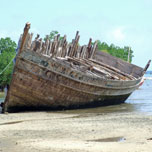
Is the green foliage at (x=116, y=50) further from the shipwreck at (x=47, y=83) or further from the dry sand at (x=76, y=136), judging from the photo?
the dry sand at (x=76, y=136)

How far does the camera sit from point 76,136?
1106cm

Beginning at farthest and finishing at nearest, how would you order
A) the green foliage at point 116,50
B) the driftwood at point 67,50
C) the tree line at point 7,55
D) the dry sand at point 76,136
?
the green foliage at point 116,50 < the tree line at point 7,55 < the driftwood at point 67,50 < the dry sand at point 76,136

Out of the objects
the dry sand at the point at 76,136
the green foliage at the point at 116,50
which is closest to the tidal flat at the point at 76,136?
the dry sand at the point at 76,136

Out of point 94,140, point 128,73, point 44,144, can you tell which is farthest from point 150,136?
point 128,73

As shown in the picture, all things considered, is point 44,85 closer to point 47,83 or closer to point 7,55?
point 47,83

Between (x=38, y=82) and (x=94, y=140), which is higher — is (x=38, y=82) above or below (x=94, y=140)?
above

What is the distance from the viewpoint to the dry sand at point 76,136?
9.02 m

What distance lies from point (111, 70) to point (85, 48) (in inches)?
92.3

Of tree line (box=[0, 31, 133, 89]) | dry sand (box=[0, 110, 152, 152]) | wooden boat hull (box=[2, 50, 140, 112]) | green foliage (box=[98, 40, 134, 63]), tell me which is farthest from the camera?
green foliage (box=[98, 40, 134, 63])

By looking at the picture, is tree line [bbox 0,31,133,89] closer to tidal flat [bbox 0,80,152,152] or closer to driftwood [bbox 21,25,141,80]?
driftwood [bbox 21,25,141,80]

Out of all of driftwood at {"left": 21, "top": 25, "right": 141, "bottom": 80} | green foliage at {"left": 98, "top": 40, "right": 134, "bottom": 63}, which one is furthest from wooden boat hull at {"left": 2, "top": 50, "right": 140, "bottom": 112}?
green foliage at {"left": 98, "top": 40, "right": 134, "bottom": 63}

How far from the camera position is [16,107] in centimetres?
1898

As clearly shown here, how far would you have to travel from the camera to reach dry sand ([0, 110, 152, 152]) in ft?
29.6

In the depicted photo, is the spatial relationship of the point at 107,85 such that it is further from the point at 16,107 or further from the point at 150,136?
the point at 150,136
